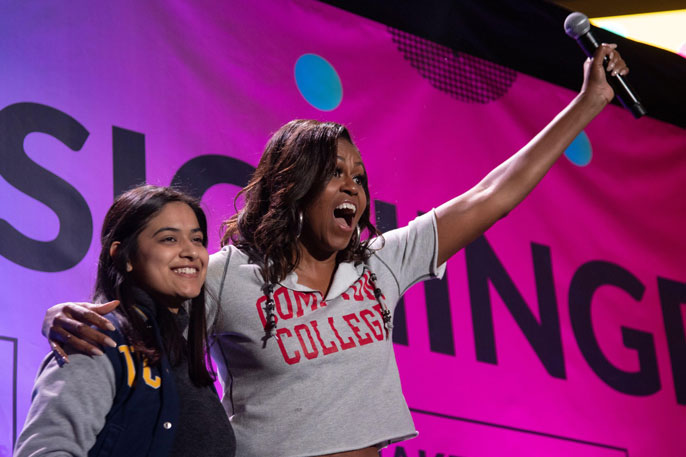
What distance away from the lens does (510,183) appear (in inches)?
77.5

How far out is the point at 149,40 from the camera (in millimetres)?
2660

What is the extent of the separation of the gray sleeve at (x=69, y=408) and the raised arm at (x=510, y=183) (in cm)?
81

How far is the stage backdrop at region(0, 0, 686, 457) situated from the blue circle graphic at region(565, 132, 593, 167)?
0.05 ft

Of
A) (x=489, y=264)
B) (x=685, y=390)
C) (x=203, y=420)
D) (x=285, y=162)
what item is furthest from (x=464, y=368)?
(x=203, y=420)

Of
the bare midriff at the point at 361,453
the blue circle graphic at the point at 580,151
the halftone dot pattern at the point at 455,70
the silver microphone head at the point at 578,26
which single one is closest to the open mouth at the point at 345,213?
the bare midriff at the point at 361,453

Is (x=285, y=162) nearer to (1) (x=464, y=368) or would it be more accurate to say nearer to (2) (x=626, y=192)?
(1) (x=464, y=368)

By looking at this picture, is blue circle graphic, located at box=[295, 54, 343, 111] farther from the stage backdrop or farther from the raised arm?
the raised arm

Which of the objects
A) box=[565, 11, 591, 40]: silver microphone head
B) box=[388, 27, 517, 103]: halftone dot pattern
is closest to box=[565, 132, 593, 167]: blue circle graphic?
box=[388, 27, 517, 103]: halftone dot pattern

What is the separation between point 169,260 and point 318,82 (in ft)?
5.06

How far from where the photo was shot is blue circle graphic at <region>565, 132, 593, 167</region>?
3836 mm

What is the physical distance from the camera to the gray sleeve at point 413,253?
1948mm

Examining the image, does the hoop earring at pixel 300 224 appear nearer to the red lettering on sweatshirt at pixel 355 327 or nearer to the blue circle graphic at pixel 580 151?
the red lettering on sweatshirt at pixel 355 327

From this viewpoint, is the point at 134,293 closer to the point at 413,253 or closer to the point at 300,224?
the point at 300,224

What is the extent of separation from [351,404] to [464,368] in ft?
4.90
